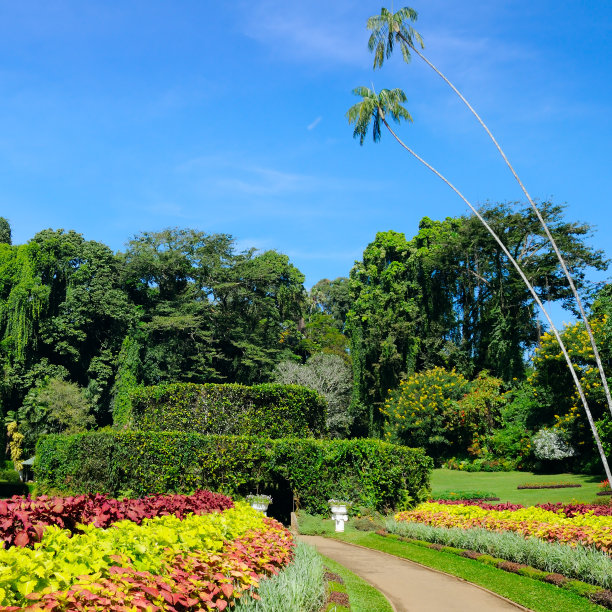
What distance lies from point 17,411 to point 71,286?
9.45 meters

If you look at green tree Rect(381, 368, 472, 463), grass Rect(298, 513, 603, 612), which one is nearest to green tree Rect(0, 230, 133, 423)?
green tree Rect(381, 368, 472, 463)

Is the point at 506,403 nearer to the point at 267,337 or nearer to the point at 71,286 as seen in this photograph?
the point at 267,337

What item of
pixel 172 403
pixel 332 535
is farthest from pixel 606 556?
pixel 172 403

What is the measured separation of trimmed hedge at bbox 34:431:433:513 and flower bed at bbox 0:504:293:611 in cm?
968

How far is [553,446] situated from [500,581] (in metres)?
19.6

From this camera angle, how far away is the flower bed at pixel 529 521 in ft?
33.1

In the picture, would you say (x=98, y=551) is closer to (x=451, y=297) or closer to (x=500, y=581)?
(x=500, y=581)

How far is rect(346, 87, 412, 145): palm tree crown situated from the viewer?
16812mm

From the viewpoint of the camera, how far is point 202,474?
16938 mm

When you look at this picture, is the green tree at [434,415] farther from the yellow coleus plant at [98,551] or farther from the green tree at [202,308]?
the yellow coleus plant at [98,551]

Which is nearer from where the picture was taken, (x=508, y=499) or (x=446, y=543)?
(x=446, y=543)

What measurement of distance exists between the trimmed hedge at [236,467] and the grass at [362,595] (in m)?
7.49

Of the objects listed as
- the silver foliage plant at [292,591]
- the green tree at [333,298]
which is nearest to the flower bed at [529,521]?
the silver foliage plant at [292,591]

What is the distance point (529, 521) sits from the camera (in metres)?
12.0
